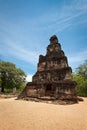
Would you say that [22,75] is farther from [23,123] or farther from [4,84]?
[23,123]

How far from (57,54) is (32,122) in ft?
46.0

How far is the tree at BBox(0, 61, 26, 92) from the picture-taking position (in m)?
39.3

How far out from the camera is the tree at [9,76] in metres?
39.3

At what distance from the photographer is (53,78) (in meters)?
16.9

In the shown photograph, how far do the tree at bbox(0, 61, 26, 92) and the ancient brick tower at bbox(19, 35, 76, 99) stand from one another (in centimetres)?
2285

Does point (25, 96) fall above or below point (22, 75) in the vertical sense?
below

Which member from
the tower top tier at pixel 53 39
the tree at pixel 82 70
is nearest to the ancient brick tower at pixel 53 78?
the tower top tier at pixel 53 39

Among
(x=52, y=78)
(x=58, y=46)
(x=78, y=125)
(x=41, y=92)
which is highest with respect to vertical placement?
(x=58, y=46)

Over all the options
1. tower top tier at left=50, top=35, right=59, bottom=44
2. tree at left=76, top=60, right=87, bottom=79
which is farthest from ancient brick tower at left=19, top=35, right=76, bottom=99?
tree at left=76, top=60, right=87, bottom=79

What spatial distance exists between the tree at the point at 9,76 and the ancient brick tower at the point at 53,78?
22852 mm

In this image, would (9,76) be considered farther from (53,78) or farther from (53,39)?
(53,78)

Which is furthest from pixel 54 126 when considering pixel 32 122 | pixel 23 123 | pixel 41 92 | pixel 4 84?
pixel 4 84

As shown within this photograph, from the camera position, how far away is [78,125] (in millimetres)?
5746

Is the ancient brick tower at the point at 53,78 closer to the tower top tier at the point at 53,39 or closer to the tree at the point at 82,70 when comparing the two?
the tower top tier at the point at 53,39
